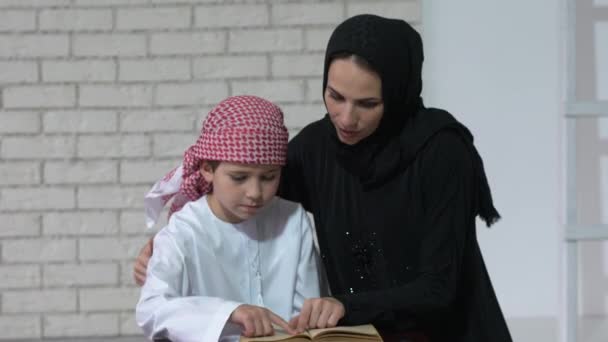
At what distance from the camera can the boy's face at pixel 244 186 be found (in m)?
1.90

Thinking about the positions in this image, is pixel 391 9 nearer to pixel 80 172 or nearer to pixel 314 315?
pixel 80 172

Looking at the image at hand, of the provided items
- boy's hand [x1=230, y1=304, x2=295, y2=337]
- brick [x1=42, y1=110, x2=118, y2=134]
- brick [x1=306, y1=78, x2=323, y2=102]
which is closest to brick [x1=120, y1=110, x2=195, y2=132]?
brick [x1=42, y1=110, x2=118, y2=134]

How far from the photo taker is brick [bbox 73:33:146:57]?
3719mm

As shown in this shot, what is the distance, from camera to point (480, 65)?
369cm

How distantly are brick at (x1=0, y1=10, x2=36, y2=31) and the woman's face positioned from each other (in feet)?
7.13

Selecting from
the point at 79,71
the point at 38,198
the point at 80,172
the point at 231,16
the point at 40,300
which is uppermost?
the point at 231,16

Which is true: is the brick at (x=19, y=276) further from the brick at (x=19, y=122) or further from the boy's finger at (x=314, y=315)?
the boy's finger at (x=314, y=315)

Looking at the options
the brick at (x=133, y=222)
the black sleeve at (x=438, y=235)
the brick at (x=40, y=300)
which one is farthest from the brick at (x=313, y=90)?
the black sleeve at (x=438, y=235)

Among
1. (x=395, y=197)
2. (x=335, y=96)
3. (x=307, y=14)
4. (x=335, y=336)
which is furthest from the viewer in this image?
(x=307, y=14)

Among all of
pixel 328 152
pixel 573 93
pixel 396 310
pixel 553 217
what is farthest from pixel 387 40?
pixel 553 217

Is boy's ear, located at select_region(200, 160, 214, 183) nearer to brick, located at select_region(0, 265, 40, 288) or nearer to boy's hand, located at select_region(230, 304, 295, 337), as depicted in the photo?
boy's hand, located at select_region(230, 304, 295, 337)

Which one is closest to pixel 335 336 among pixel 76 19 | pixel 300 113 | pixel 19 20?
pixel 300 113

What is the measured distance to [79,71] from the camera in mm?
3742

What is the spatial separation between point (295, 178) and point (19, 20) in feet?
6.52
